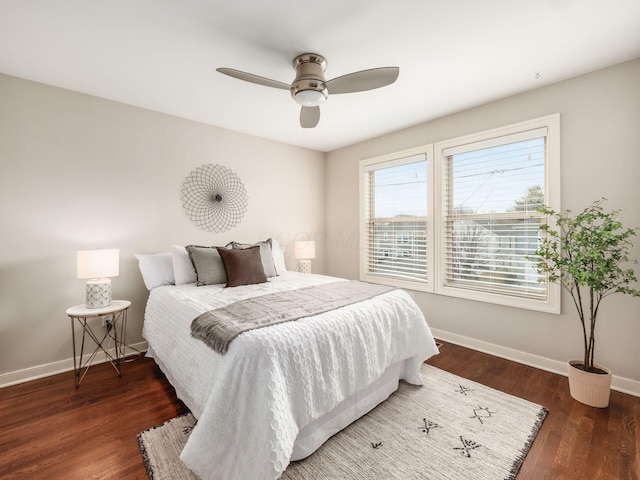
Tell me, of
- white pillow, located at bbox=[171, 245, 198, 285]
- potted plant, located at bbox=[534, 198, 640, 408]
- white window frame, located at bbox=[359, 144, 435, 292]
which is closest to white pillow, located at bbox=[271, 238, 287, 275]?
white pillow, located at bbox=[171, 245, 198, 285]

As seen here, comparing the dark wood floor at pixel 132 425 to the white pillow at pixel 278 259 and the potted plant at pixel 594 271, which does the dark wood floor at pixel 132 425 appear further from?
the white pillow at pixel 278 259

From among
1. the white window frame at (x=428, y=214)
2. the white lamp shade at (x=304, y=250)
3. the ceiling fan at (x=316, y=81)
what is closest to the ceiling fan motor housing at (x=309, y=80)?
the ceiling fan at (x=316, y=81)

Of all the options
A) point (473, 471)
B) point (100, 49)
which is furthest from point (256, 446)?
point (100, 49)

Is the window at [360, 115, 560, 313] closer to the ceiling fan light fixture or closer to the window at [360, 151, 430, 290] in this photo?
the window at [360, 151, 430, 290]

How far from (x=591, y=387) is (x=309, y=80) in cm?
292

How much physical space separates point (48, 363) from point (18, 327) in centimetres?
40

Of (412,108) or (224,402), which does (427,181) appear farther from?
(224,402)

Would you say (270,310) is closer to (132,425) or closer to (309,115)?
(132,425)

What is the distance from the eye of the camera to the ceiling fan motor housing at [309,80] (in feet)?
6.59

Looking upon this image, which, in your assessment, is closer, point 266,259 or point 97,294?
point 97,294

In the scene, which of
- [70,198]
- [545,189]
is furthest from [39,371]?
[545,189]

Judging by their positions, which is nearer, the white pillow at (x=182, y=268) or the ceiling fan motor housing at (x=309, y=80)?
the ceiling fan motor housing at (x=309, y=80)

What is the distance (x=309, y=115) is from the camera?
2.45 meters

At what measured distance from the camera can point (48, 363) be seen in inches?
101
